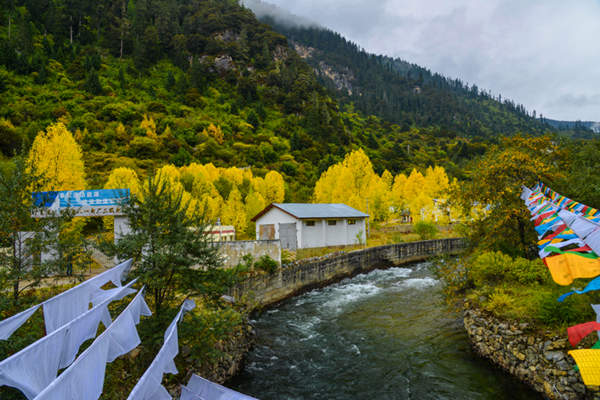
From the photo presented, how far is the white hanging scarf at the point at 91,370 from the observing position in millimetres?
3113

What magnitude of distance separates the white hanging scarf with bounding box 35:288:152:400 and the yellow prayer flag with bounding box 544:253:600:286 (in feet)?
22.0

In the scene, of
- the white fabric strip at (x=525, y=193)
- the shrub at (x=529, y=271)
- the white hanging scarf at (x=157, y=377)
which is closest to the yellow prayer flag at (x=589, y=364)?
the white hanging scarf at (x=157, y=377)

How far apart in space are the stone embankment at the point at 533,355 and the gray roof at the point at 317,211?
726 inches

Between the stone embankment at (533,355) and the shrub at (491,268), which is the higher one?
the shrub at (491,268)

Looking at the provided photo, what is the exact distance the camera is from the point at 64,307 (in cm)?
614

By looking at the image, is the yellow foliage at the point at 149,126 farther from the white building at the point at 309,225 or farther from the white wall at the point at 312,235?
the white wall at the point at 312,235

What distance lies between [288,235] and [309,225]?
2.18 metres

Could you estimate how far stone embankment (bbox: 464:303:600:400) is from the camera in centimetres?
738

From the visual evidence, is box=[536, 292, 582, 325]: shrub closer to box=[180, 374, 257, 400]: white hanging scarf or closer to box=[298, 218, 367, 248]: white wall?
box=[180, 374, 257, 400]: white hanging scarf

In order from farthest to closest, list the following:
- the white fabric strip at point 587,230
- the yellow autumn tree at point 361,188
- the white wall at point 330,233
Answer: the yellow autumn tree at point 361,188 → the white wall at point 330,233 → the white fabric strip at point 587,230

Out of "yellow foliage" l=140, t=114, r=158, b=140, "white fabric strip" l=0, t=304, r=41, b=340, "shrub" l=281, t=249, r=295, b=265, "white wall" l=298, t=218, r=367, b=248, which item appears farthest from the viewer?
"yellow foliage" l=140, t=114, r=158, b=140

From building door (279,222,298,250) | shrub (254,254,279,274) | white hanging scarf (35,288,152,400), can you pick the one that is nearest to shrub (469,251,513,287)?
shrub (254,254,279,274)

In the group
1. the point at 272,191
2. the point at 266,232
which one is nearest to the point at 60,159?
the point at 266,232

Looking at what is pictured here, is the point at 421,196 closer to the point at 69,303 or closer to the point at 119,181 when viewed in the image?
the point at 119,181
